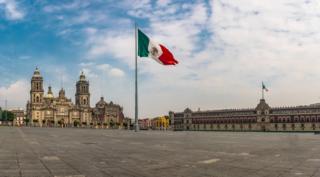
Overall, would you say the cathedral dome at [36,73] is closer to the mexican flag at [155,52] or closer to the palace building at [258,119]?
the palace building at [258,119]

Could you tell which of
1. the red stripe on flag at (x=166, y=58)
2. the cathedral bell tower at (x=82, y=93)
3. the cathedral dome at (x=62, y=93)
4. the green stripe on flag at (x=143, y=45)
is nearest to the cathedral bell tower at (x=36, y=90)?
the cathedral dome at (x=62, y=93)

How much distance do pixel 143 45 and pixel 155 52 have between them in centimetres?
174

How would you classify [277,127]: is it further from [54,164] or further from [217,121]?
[54,164]

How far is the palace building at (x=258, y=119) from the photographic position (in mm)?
146375

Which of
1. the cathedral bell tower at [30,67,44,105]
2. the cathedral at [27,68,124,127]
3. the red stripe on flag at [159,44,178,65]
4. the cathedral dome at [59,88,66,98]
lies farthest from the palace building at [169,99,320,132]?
the red stripe on flag at [159,44,178,65]

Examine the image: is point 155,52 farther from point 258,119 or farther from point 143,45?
point 258,119

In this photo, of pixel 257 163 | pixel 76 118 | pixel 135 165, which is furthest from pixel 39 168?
pixel 76 118

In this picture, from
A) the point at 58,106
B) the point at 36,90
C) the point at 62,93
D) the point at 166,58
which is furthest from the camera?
the point at 62,93

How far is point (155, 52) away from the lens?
31797mm

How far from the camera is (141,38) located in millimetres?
33406

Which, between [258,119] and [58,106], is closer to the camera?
[258,119]

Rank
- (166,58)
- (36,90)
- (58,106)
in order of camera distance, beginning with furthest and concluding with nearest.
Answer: (58,106)
(36,90)
(166,58)

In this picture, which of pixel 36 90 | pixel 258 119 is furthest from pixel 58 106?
pixel 258 119

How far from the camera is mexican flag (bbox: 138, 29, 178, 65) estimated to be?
103 feet
